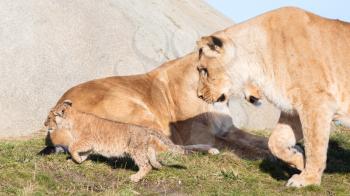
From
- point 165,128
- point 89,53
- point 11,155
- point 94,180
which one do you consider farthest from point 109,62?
point 94,180

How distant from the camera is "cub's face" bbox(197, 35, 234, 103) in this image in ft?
24.1

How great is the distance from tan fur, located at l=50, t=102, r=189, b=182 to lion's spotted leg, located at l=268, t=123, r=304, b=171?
1056mm

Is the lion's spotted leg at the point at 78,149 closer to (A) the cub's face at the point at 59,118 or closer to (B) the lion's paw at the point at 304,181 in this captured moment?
(A) the cub's face at the point at 59,118

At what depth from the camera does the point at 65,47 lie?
12.8m

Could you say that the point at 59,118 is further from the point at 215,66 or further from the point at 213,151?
the point at 213,151

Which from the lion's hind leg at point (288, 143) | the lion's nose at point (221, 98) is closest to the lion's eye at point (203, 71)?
the lion's nose at point (221, 98)

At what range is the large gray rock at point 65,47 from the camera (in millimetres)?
11805

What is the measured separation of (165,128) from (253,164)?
136 cm

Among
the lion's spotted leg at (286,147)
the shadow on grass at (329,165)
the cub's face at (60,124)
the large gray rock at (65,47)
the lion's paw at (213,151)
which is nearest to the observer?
the lion's spotted leg at (286,147)

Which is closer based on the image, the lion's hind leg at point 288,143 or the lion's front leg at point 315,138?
the lion's front leg at point 315,138

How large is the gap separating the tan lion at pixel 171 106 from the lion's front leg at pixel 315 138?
1.80m

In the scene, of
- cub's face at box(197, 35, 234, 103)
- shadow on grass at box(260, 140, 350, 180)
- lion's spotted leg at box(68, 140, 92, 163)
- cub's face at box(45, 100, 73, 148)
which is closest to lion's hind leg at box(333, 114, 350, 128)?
shadow on grass at box(260, 140, 350, 180)

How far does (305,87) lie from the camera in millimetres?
6766

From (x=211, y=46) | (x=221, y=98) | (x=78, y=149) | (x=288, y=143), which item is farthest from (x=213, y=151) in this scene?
(x=78, y=149)
